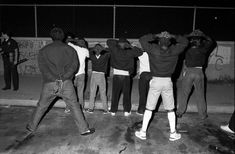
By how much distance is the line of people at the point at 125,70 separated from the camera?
5.51 m

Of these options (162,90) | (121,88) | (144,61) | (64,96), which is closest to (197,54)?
(144,61)

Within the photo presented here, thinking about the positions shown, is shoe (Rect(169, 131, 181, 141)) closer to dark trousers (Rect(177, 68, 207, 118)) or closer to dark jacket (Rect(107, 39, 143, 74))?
dark trousers (Rect(177, 68, 207, 118))

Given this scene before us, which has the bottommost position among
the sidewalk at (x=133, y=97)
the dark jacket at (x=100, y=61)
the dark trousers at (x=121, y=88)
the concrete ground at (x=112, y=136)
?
the concrete ground at (x=112, y=136)

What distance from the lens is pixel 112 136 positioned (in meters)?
5.77

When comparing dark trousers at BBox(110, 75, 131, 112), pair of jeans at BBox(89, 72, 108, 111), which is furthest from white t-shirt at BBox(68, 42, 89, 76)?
dark trousers at BBox(110, 75, 131, 112)

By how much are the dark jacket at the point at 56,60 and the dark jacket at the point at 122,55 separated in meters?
1.24

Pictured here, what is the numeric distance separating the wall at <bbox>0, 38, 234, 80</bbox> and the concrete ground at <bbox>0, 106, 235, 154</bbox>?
157 inches

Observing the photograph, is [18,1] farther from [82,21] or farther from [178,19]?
[178,19]

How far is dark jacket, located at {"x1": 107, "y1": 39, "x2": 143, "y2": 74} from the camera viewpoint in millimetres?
6586

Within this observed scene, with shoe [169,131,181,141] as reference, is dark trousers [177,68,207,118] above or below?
above

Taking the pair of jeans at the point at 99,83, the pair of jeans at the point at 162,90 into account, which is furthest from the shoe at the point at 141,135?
the pair of jeans at the point at 99,83

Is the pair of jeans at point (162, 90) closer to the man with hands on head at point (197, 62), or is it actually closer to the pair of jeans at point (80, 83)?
the man with hands on head at point (197, 62)

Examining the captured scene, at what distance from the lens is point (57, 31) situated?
18.2 ft

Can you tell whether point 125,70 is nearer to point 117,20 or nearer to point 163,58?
point 163,58
